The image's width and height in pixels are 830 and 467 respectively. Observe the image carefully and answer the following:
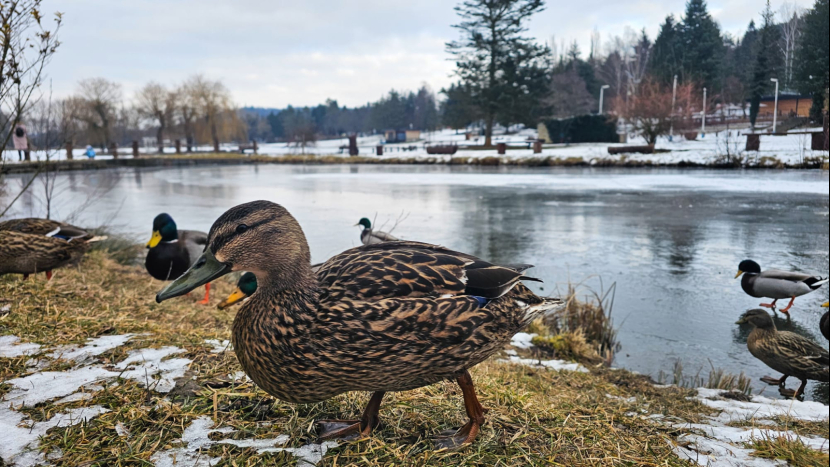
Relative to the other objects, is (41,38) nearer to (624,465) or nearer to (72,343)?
(72,343)

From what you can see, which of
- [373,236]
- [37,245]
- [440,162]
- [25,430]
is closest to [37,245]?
[37,245]

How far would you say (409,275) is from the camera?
1.82 m

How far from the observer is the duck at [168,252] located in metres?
5.22

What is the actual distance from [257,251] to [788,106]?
20.8m

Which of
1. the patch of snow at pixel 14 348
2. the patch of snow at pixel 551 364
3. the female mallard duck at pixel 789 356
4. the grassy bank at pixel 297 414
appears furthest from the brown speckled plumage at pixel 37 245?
the female mallard duck at pixel 789 356

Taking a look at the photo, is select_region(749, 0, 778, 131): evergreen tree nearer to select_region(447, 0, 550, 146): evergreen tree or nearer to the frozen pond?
the frozen pond

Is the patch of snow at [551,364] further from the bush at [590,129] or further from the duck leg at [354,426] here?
the bush at [590,129]

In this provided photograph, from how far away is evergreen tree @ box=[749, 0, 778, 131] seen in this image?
25.6ft

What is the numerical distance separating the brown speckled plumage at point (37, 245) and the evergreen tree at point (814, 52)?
10.0 metres

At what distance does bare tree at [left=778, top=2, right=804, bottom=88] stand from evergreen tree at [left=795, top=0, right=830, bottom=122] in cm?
24

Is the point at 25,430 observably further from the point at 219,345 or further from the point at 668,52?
the point at 668,52

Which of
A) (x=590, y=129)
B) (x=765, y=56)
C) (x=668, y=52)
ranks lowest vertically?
(x=765, y=56)

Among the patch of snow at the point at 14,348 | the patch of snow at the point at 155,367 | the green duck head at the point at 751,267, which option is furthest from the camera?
the green duck head at the point at 751,267

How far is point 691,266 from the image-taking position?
6.73 m
